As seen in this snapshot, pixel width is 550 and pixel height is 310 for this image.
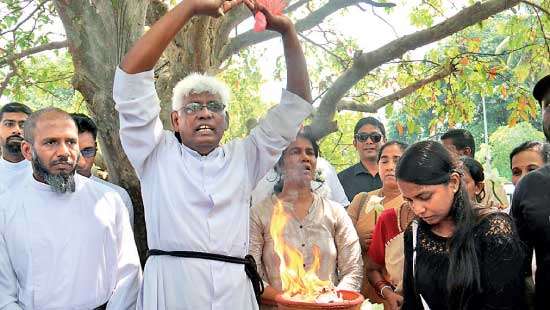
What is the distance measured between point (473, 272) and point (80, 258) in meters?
2.10

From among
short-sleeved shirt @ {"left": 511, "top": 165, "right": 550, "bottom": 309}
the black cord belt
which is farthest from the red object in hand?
short-sleeved shirt @ {"left": 511, "top": 165, "right": 550, "bottom": 309}

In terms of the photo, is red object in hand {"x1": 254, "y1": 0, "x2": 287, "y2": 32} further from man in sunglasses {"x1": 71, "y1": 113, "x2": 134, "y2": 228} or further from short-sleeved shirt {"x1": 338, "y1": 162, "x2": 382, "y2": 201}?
short-sleeved shirt {"x1": 338, "y1": 162, "x2": 382, "y2": 201}

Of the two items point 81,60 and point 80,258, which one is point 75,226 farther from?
point 81,60

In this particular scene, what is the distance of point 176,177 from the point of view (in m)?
3.03

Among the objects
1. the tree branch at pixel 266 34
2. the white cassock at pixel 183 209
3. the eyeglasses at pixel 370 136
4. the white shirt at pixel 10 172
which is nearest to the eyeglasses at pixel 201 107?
the white cassock at pixel 183 209

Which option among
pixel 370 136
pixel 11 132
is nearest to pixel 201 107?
pixel 370 136

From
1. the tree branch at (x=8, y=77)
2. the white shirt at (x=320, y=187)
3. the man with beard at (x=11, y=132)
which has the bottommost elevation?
the white shirt at (x=320, y=187)

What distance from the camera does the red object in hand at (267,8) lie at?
117 inches

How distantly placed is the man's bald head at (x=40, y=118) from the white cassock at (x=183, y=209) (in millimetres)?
549

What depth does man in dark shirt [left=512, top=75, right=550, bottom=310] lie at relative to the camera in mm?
2789

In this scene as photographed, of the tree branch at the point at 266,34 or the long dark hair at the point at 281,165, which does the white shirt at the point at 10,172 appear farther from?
the tree branch at the point at 266,34

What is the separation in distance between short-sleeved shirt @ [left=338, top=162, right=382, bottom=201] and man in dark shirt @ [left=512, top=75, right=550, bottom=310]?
249 centimetres

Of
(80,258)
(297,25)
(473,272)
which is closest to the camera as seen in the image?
(473,272)

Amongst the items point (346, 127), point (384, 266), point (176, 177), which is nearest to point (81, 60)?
point (176, 177)
